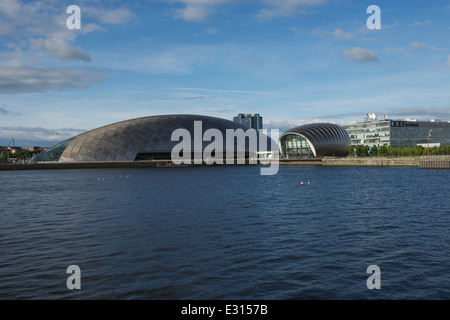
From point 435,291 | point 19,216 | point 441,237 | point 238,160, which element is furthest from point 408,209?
point 238,160

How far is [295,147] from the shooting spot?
156 metres

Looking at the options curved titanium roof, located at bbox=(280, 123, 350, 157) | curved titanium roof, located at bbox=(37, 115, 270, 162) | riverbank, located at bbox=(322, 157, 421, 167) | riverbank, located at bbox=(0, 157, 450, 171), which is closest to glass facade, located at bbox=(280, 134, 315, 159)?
curved titanium roof, located at bbox=(280, 123, 350, 157)

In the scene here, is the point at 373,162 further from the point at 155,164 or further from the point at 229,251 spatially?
the point at 229,251

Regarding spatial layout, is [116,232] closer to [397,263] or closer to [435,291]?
[397,263]

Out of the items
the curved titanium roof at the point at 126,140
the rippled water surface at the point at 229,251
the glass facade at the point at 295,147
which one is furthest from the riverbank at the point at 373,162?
the rippled water surface at the point at 229,251

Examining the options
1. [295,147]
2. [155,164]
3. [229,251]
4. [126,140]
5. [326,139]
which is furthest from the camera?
[295,147]

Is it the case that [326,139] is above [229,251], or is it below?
above

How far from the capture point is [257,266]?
15359 millimetres

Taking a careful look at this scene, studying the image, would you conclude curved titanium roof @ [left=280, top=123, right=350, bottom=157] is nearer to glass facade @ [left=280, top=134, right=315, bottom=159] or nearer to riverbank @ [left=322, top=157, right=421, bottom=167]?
glass facade @ [left=280, top=134, right=315, bottom=159]

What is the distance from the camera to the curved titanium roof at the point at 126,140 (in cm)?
13025

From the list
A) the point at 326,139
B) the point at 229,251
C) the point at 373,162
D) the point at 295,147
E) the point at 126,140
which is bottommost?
the point at 229,251

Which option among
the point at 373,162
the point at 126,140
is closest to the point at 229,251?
the point at 373,162

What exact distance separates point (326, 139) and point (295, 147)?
14.6 metres

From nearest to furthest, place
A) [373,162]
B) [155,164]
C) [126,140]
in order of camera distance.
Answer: [373,162]
[155,164]
[126,140]
